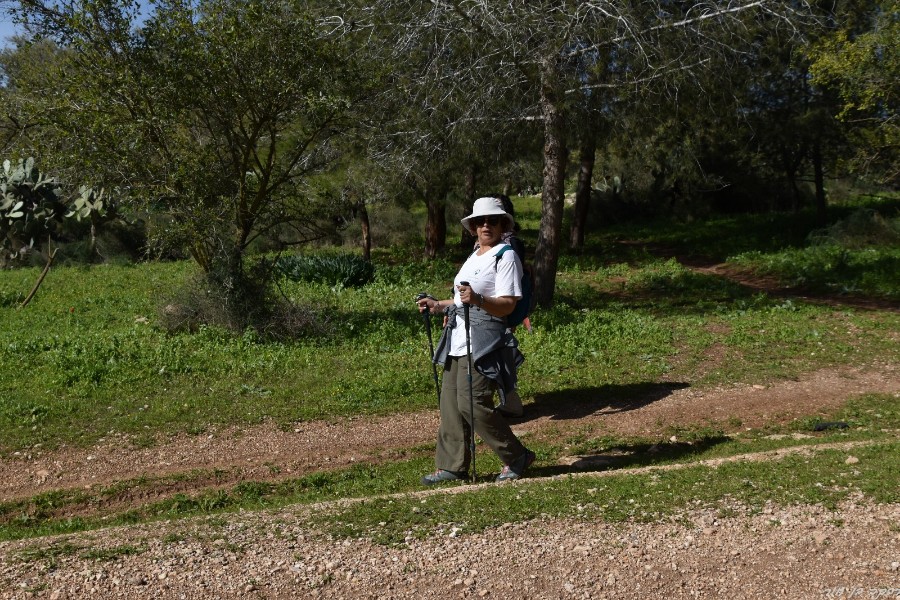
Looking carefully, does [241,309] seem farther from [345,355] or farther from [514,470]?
[514,470]

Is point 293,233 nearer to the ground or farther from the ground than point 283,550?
farther from the ground

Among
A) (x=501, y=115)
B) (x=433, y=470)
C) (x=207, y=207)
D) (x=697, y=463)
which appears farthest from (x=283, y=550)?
(x=501, y=115)

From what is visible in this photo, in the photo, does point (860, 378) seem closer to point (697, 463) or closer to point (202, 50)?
point (697, 463)

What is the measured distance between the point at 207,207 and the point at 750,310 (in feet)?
26.3

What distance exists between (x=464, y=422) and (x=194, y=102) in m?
6.74

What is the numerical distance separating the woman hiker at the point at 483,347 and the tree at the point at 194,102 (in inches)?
219

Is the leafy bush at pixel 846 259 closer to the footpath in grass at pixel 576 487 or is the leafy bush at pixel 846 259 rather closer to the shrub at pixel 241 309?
the footpath in grass at pixel 576 487

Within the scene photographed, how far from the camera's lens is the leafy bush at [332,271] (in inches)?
634

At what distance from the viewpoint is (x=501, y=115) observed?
14000 mm

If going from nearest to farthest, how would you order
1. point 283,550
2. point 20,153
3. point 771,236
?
1. point 283,550
2. point 20,153
3. point 771,236

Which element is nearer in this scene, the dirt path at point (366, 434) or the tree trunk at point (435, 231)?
the dirt path at point (366, 434)

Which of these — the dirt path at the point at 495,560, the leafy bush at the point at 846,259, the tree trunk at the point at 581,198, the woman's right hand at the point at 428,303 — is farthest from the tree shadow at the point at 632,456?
the tree trunk at the point at 581,198

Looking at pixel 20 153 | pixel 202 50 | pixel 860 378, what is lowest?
pixel 860 378

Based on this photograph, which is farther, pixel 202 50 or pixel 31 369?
pixel 202 50
